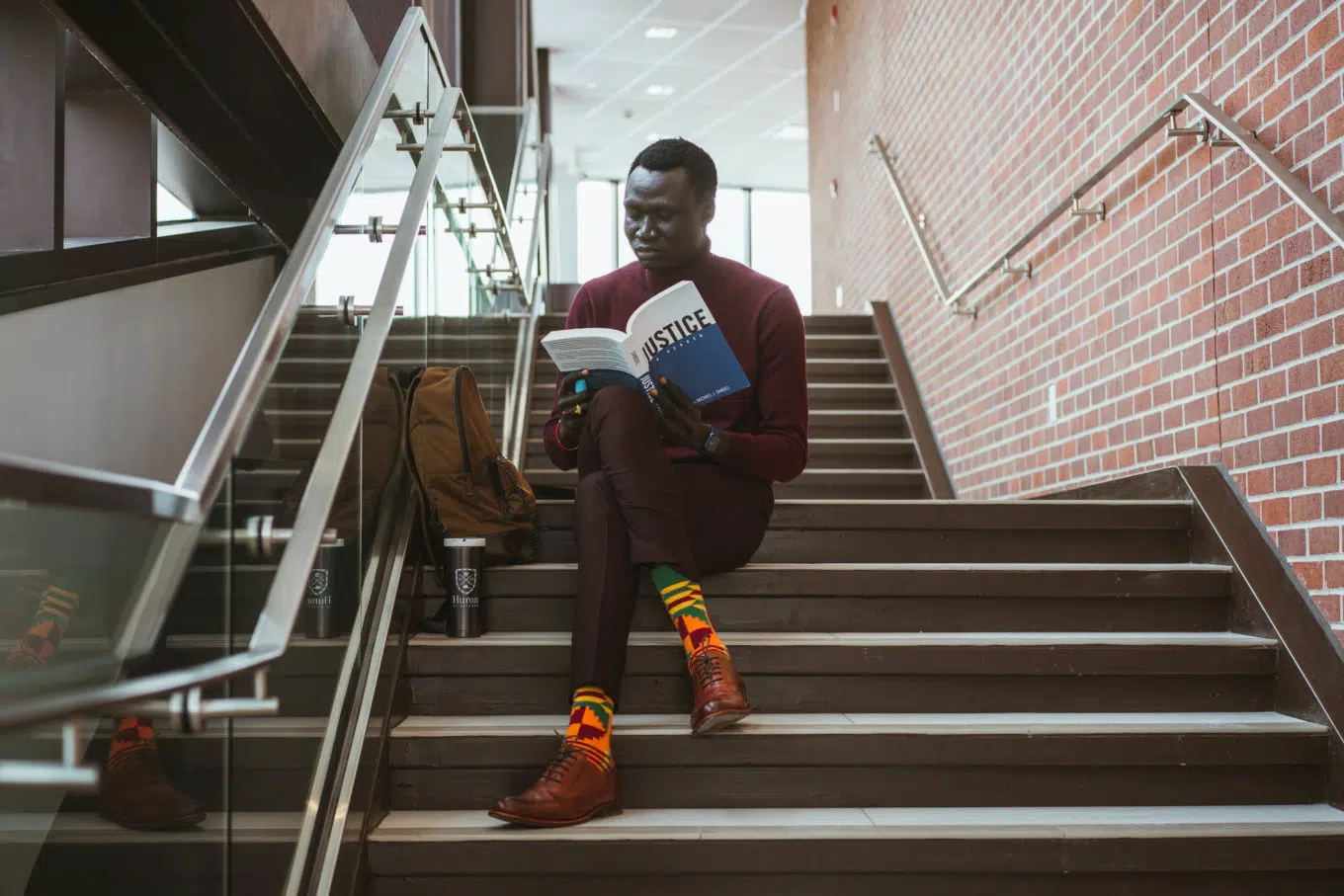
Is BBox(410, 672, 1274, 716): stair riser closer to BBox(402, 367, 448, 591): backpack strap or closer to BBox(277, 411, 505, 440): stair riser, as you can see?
BBox(402, 367, 448, 591): backpack strap

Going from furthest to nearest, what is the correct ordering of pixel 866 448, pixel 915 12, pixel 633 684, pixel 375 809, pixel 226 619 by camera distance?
pixel 915 12, pixel 866 448, pixel 633 684, pixel 375 809, pixel 226 619

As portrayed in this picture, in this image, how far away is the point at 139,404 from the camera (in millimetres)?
3648

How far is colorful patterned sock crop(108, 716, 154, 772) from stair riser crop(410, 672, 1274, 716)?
1.10 m

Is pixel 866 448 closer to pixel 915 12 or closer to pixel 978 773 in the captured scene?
pixel 915 12

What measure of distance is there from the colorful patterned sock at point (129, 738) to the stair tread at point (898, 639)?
1104 mm

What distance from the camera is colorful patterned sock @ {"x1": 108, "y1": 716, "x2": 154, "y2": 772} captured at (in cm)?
120

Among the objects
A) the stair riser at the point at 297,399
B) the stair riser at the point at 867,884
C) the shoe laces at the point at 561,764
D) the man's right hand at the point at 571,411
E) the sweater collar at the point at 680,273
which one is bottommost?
the stair riser at the point at 867,884

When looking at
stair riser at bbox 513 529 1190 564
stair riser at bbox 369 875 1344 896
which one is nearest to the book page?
stair riser at bbox 513 529 1190 564

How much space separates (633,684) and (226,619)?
1.13 metres

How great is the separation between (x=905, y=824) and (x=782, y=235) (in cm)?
1387

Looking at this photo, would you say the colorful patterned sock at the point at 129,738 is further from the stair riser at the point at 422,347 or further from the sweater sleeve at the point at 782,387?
the sweater sleeve at the point at 782,387

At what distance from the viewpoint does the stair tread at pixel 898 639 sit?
2.36 m

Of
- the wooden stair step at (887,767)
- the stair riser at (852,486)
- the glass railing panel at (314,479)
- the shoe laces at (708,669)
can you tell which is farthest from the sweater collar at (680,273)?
the stair riser at (852,486)

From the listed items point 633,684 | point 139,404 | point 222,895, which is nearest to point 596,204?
point 139,404
